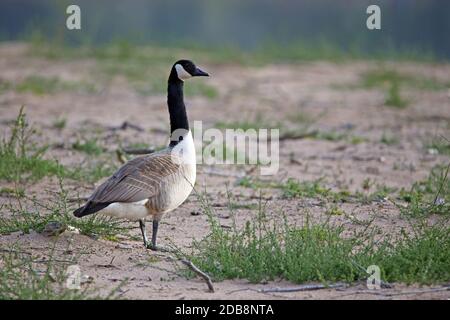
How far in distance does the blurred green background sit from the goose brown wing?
9.18 m

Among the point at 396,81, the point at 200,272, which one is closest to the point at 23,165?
the point at 200,272

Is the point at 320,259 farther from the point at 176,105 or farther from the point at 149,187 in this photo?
the point at 176,105

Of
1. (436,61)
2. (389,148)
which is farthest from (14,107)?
(436,61)

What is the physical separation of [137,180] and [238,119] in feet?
17.7

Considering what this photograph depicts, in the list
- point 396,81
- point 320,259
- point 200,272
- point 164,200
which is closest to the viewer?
point 200,272

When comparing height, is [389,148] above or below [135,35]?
below

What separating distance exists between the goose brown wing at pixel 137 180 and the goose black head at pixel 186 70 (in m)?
0.75

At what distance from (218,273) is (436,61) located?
11445 mm

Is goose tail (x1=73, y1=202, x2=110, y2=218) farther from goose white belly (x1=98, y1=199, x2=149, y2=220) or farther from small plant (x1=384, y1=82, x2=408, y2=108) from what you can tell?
small plant (x1=384, y1=82, x2=408, y2=108)

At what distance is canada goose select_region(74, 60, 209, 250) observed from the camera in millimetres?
5664

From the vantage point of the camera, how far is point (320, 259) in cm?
520

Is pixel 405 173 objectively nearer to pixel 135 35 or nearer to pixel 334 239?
pixel 334 239

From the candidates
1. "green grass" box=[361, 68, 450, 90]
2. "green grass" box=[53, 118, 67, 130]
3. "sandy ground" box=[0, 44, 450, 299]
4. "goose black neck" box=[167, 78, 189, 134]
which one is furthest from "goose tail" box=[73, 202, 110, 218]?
"green grass" box=[361, 68, 450, 90]

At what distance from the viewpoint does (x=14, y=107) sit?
11.2 m
